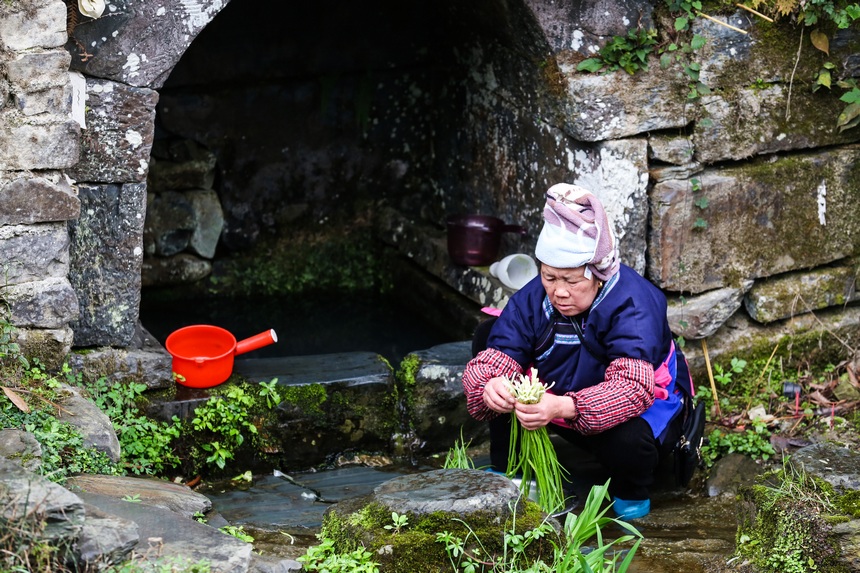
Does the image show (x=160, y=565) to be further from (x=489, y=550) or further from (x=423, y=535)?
(x=489, y=550)

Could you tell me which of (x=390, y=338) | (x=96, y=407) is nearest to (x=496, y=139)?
(x=390, y=338)

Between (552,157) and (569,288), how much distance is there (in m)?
1.57

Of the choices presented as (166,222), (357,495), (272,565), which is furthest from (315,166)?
(272,565)

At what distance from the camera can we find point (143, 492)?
11.5 ft

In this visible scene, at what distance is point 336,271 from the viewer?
7.09 metres

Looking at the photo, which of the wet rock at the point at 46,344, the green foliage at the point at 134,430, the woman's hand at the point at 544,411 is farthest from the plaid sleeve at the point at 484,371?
the wet rock at the point at 46,344

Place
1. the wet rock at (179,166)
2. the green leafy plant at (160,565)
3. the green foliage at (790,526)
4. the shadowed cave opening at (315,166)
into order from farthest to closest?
the wet rock at (179,166) → the shadowed cave opening at (315,166) → the green foliage at (790,526) → the green leafy plant at (160,565)

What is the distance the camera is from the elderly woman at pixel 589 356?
3820 mm

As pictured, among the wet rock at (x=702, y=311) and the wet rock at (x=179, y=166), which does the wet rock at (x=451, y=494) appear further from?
the wet rock at (x=179, y=166)

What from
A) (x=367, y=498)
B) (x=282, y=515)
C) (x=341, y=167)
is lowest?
(x=282, y=515)

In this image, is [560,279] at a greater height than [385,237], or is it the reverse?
[560,279]

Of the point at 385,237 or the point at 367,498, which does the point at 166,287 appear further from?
the point at 367,498

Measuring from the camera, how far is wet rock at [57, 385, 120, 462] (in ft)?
12.1

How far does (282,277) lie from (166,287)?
775 mm
